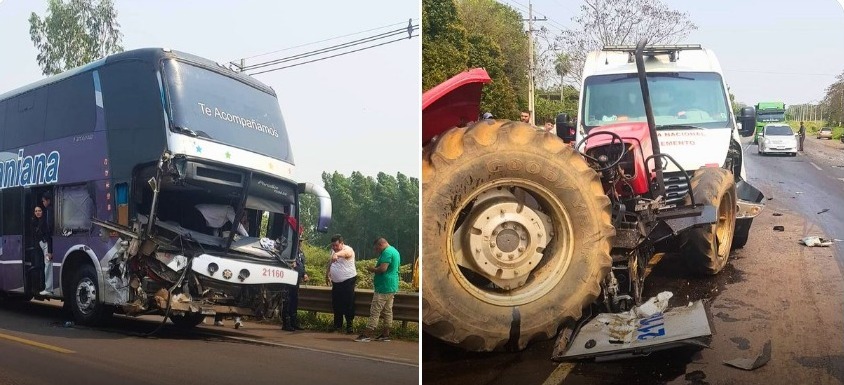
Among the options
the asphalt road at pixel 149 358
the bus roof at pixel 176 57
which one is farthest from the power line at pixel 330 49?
the asphalt road at pixel 149 358

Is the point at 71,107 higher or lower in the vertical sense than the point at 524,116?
higher

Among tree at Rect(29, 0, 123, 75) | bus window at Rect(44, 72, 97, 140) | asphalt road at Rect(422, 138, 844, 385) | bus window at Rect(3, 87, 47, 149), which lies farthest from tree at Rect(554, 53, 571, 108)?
bus window at Rect(3, 87, 47, 149)

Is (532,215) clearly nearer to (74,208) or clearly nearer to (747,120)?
(747,120)

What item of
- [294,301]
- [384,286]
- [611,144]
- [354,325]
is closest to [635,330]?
[611,144]

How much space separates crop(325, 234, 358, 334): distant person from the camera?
2629 millimetres

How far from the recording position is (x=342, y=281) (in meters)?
2.64

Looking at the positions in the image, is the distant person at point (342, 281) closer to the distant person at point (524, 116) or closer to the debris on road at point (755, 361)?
the distant person at point (524, 116)

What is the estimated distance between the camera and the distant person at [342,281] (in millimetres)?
2629

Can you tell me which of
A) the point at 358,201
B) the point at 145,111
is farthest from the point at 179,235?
the point at 358,201

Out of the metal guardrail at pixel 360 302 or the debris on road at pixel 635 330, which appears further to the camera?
the debris on road at pixel 635 330

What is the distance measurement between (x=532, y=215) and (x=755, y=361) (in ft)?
3.14

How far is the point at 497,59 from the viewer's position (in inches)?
96.6

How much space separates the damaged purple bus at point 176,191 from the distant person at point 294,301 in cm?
3

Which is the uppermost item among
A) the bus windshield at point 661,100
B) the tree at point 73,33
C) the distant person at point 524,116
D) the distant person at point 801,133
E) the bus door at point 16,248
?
the tree at point 73,33
